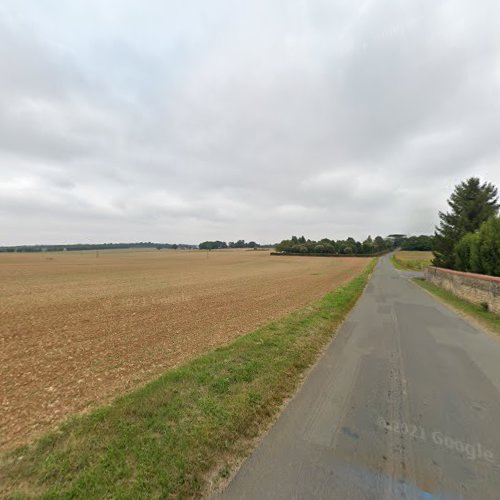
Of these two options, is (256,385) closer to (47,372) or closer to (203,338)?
(203,338)

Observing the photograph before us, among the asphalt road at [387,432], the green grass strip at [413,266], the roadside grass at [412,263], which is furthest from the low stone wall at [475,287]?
the green grass strip at [413,266]

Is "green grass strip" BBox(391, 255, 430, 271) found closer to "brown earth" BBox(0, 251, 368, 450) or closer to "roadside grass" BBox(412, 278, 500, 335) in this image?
"roadside grass" BBox(412, 278, 500, 335)

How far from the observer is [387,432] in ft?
10.2

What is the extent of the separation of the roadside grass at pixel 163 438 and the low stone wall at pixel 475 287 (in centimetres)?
995

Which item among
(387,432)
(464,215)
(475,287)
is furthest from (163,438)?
(464,215)

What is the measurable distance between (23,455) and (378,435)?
13.2 ft

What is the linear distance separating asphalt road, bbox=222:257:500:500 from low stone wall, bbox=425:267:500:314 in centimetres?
569

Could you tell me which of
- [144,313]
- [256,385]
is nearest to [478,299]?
[256,385]

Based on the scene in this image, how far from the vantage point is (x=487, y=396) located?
3910 millimetres

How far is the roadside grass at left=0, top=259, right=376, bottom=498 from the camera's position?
2.28 metres

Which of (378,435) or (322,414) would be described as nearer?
(378,435)

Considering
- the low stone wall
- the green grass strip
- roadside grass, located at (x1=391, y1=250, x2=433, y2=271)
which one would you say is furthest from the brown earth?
the green grass strip

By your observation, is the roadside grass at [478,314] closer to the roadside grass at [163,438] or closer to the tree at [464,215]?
the roadside grass at [163,438]

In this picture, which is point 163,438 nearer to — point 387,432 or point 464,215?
point 387,432
